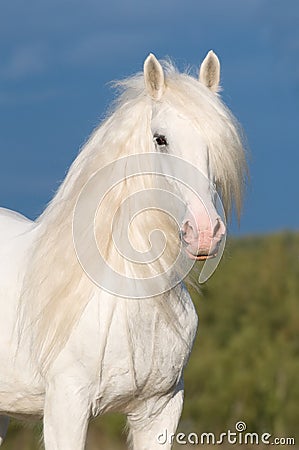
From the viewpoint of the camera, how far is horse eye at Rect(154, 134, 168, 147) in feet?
12.5

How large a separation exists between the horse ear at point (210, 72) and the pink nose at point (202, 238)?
828 millimetres

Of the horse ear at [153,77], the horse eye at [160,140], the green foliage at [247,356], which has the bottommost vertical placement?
the green foliage at [247,356]

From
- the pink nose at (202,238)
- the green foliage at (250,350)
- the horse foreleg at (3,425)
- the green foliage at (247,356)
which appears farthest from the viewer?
the green foliage at (250,350)

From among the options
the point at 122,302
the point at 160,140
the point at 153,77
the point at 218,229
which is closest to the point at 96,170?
the point at 160,140

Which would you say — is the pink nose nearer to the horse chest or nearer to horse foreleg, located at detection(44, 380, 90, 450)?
the horse chest

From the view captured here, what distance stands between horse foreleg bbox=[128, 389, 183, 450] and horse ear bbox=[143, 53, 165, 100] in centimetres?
139

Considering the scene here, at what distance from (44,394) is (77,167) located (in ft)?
3.52

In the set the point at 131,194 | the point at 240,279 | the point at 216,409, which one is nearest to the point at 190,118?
the point at 131,194

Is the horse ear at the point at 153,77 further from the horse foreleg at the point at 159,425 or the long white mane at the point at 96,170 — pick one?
the horse foreleg at the point at 159,425

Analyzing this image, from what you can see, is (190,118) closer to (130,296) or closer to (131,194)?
(131,194)

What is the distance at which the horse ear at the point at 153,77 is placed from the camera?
387 cm

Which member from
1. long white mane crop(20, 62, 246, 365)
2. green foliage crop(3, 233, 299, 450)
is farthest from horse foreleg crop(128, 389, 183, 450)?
green foliage crop(3, 233, 299, 450)

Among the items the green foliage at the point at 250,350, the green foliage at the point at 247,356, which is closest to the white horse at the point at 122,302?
the green foliage at the point at 247,356

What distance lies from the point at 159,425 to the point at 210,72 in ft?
5.44
